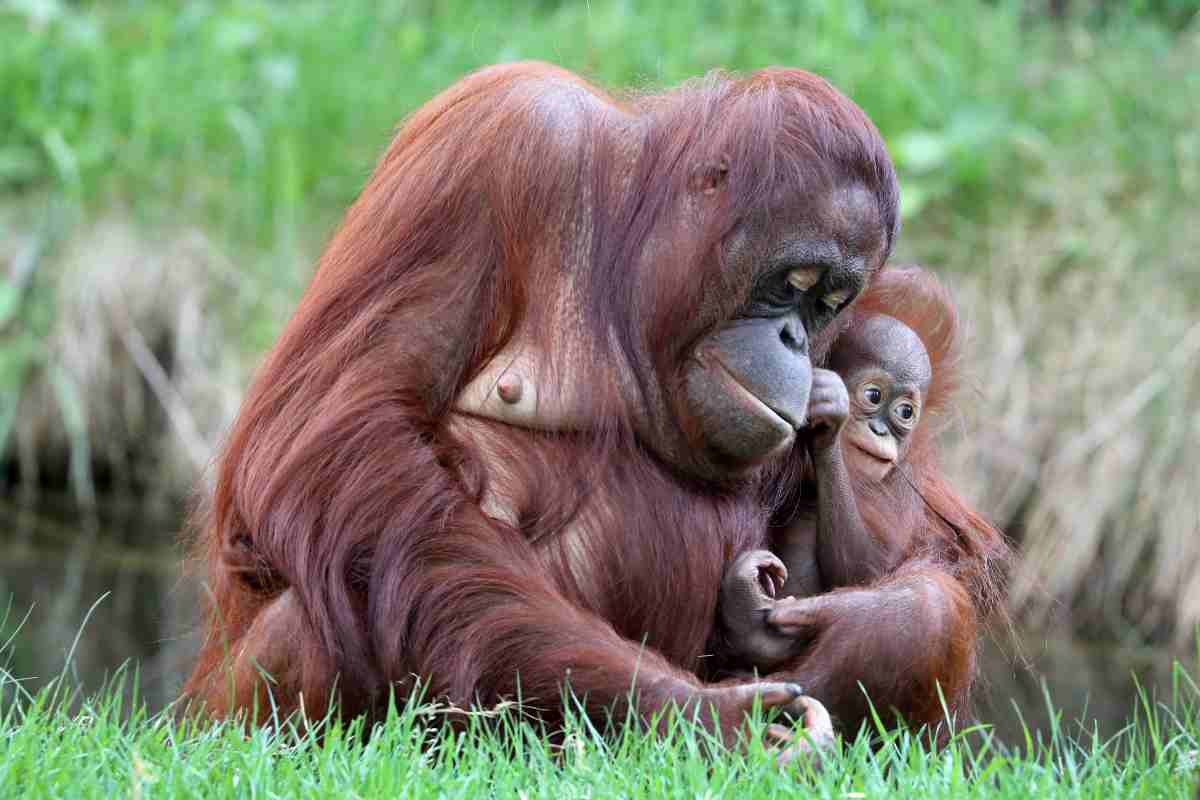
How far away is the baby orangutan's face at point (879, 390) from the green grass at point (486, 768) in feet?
2.68

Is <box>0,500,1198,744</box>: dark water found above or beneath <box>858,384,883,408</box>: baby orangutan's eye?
beneath

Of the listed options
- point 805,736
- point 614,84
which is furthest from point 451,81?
point 805,736

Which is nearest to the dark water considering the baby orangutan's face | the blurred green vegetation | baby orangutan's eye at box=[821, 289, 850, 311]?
the blurred green vegetation

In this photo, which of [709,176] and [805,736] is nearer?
[805,736]

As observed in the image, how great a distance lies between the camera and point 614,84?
611 centimetres

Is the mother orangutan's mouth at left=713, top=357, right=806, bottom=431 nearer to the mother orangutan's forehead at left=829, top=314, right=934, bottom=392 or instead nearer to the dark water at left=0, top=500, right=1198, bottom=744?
the mother orangutan's forehead at left=829, top=314, right=934, bottom=392

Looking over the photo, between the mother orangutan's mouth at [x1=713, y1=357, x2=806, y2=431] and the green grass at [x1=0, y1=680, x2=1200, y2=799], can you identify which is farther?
the mother orangutan's mouth at [x1=713, y1=357, x2=806, y2=431]

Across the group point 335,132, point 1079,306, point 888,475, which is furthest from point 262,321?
point 888,475

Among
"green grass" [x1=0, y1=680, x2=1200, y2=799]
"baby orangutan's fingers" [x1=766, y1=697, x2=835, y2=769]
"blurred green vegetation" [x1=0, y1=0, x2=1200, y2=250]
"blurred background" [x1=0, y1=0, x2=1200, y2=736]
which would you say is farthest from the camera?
"blurred green vegetation" [x1=0, y1=0, x2=1200, y2=250]

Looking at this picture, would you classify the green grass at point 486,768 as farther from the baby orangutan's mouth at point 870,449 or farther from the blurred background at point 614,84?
the blurred background at point 614,84

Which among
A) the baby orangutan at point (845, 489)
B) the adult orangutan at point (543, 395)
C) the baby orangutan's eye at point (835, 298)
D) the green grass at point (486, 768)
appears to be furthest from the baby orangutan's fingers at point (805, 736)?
the baby orangutan's eye at point (835, 298)

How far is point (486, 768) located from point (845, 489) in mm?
1044

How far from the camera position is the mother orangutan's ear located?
3.09 m

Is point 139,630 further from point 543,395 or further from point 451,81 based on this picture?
point 543,395
